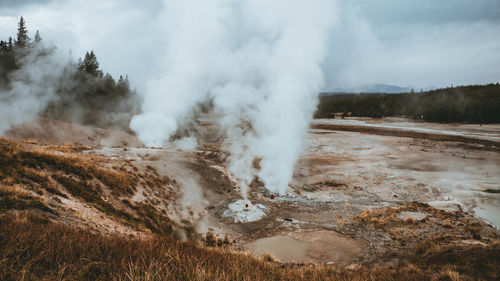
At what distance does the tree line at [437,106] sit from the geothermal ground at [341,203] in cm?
5400

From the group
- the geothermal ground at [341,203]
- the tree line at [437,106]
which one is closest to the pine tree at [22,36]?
the geothermal ground at [341,203]

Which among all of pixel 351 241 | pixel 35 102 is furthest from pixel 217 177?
pixel 35 102

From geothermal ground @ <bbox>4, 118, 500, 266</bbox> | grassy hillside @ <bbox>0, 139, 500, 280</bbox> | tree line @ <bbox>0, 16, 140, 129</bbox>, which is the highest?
tree line @ <bbox>0, 16, 140, 129</bbox>

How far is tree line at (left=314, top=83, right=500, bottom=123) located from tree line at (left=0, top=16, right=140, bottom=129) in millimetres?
71325

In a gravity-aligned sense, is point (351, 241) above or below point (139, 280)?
below

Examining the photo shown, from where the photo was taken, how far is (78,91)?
Result: 48969mm

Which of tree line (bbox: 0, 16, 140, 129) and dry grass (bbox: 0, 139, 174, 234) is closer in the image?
dry grass (bbox: 0, 139, 174, 234)

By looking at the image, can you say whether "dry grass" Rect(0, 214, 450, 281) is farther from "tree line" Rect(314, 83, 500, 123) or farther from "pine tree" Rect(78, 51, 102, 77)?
"tree line" Rect(314, 83, 500, 123)

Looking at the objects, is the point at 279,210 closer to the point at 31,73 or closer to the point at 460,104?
the point at 31,73

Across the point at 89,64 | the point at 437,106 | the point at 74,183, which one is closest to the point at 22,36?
the point at 89,64

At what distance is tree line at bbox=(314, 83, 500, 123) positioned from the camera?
70.8 metres

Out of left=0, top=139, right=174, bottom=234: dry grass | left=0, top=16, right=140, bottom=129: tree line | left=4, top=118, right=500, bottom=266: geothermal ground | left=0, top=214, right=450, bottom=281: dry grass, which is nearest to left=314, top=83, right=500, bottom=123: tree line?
left=4, top=118, right=500, bottom=266: geothermal ground

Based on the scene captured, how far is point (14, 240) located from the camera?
3.56 m

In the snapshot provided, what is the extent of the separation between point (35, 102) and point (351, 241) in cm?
4160
